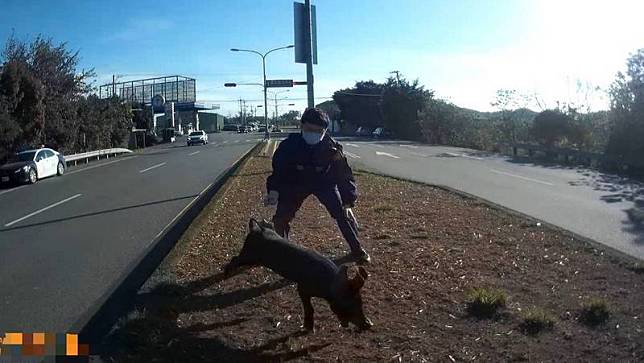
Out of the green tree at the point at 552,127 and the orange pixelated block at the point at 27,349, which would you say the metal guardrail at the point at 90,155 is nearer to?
the green tree at the point at 552,127

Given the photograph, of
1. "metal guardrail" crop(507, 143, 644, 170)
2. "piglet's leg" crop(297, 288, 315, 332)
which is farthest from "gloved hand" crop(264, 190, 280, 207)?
"metal guardrail" crop(507, 143, 644, 170)

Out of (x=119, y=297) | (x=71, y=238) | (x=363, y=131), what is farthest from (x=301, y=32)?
(x=363, y=131)

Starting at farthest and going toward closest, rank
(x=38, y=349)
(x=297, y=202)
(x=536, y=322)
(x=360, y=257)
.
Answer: (x=360, y=257)
(x=297, y=202)
(x=536, y=322)
(x=38, y=349)

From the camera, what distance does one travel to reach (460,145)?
51.2 m

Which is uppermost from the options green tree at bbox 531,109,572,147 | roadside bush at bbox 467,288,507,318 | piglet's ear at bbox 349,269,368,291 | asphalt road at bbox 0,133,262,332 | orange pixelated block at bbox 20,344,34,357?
green tree at bbox 531,109,572,147

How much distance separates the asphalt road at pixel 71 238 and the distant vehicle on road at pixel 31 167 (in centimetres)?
117

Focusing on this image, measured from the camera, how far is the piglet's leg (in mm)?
5129

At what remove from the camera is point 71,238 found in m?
11.1

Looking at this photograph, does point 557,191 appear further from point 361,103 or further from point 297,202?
point 361,103

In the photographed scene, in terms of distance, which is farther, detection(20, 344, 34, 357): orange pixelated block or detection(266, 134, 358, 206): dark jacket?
detection(266, 134, 358, 206): dark jacket

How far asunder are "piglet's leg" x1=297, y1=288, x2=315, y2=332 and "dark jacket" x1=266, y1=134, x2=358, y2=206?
6.48ft

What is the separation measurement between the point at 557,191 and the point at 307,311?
14008 mm

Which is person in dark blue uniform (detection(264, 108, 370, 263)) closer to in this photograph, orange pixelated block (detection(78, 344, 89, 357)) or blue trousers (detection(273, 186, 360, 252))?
blue trousers (detection(273, 186, 360, 252))

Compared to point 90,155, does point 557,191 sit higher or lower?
lower
